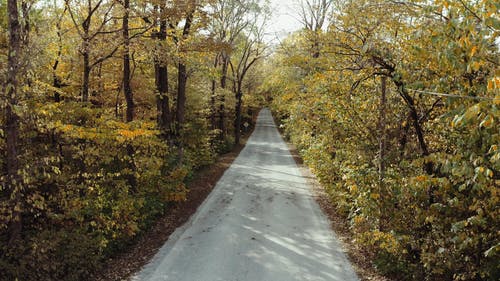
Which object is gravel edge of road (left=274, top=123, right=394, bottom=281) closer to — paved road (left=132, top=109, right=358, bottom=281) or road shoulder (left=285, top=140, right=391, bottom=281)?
road shoulder (left=285, top=140, right=391, bottom=281)

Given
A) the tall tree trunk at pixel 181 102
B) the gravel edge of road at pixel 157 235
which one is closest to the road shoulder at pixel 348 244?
the gravel edge of road at pixel 157 235

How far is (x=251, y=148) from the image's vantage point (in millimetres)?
32812

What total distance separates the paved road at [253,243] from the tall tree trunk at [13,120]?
102 inches

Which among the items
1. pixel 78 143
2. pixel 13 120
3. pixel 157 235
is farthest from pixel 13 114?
pixel 157 235

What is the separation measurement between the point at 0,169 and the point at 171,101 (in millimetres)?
13335

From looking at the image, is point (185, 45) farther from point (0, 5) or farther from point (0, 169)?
point (0, 169)

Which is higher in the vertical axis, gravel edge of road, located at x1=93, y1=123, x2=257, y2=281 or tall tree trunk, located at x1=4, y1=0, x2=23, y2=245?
tall tree trunk, located at x1=4, y1=0, x2=23, y2=245

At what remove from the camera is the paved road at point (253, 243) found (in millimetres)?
7998

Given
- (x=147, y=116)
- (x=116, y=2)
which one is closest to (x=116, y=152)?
(x=116, y=2)

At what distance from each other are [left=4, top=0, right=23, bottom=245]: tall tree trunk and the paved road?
2.59 m

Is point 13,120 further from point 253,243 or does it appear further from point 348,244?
point 348,244

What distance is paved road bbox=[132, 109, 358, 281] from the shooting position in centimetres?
800

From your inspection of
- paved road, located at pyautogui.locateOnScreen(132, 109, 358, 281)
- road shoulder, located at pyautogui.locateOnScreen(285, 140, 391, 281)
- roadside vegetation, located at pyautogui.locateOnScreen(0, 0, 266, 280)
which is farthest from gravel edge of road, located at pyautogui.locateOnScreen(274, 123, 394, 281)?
roadside vegetation, located at pyautogui.locateOnScreen(0, 0, 266, 280)

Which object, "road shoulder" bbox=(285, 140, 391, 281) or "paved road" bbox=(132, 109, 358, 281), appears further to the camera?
"road shoulder" bbox=(285, 140, 391, 281)
